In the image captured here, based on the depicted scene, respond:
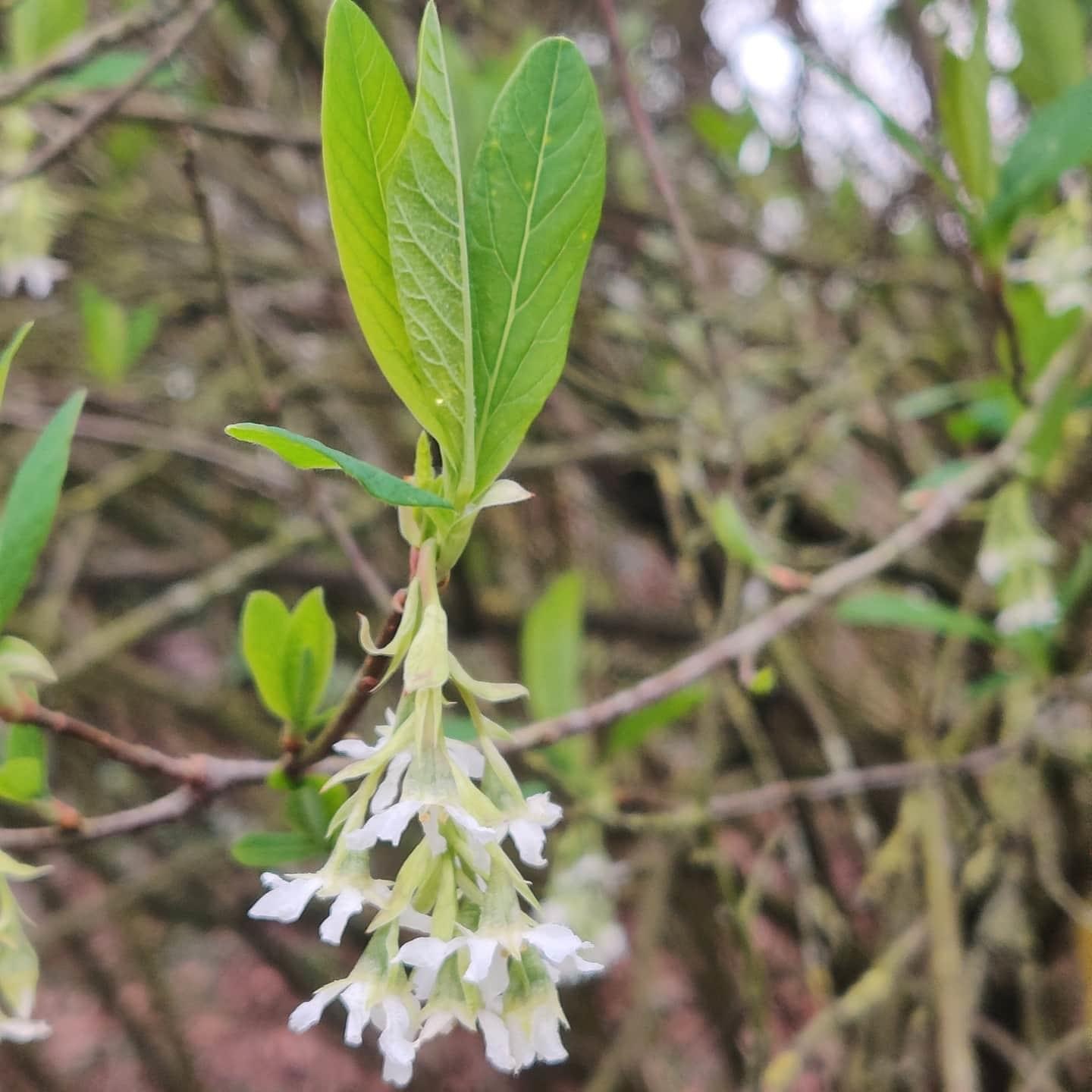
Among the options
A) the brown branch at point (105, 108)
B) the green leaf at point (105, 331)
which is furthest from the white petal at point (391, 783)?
Result: the green leaf at point (105, 331)

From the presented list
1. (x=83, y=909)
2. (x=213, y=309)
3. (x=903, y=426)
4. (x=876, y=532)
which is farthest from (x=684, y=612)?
(x=83, y=909)

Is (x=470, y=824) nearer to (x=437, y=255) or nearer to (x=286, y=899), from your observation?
(x=286, y=899)

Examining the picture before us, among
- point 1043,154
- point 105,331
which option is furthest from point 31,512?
point 105,331

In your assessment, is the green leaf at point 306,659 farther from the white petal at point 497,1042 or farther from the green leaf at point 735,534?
the green leaf at point 735,534

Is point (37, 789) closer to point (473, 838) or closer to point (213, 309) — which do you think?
point (473, 838)

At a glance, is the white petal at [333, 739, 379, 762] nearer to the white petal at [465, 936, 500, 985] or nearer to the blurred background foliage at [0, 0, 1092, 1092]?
the white petal at [465, 936, 500, 985]
